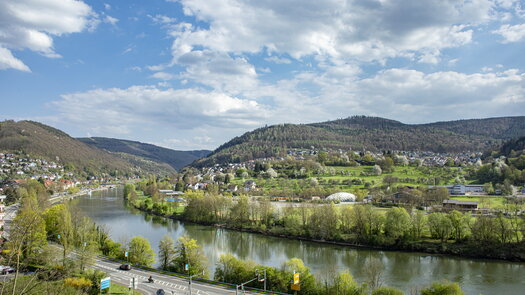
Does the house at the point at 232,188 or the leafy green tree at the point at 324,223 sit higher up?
the house at the point at 232,188

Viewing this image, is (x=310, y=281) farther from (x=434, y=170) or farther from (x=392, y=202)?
(x=434, y=170)

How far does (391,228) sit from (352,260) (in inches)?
262

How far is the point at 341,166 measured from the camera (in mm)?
101812

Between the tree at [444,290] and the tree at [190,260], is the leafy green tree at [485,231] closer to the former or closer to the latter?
the tree at [444,290]

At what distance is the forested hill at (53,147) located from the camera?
384ft

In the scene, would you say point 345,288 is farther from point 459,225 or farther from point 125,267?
point 459,225

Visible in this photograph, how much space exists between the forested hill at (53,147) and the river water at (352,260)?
300 ft

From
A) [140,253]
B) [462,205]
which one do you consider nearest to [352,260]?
[140,253]

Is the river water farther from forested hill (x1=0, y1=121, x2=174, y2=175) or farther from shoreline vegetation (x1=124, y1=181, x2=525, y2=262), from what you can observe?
forested hill (x1=0, y1=121, x2=174, y2=175)

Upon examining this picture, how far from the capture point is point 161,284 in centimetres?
2036

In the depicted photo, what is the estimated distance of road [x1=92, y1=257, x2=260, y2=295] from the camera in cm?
1902

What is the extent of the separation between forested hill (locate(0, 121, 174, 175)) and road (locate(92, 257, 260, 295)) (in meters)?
112

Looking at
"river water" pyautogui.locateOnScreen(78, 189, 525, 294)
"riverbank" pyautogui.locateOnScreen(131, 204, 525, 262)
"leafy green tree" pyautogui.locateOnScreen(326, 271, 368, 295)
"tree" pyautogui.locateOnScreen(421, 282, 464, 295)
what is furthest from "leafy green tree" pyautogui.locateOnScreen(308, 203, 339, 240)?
"tree" pyautogui.locateOnScreen(421, 282, 464, 295)

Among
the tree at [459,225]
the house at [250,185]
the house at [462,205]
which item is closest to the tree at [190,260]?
the tree at [459,225]
